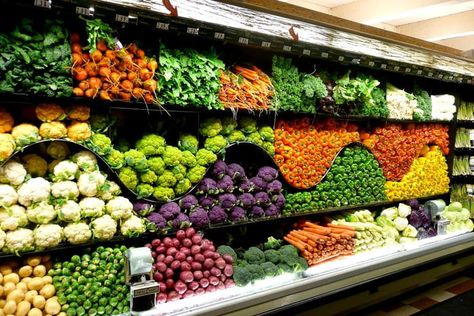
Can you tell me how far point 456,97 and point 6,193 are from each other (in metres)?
5.83

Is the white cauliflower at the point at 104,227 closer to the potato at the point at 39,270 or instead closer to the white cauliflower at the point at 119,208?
the white cauliflower at the point at 119,208

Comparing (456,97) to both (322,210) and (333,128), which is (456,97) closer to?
(333,128)

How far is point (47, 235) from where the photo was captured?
253 centimetres

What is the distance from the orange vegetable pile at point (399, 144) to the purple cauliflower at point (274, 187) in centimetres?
148

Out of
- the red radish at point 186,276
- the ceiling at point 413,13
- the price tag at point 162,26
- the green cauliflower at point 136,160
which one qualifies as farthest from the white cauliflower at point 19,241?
the ceiling at point 413,13

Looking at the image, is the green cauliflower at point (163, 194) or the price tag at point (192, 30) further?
the green cauliflower at point (163, 194)

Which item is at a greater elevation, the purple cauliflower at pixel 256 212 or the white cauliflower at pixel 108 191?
the white cauliflower at pixel 108 191

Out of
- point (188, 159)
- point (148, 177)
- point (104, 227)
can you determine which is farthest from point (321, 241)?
point (104, 227)

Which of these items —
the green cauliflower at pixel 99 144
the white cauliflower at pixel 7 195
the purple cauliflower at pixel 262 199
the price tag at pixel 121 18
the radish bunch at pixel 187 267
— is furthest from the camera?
the purple cauliflower at pixel 262 199

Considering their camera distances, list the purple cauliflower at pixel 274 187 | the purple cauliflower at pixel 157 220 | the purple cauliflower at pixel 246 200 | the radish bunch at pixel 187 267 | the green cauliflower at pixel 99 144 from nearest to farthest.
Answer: the green cauliflower at pixel 99 144 < the radish bunch at pixel 187 267 < the purple cauliflower at pixel 157 220 < the purple cauliflower at pixel 246 200 < the purple cauliflower at pixel 274 187

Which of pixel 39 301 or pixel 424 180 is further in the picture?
pixel 424 180

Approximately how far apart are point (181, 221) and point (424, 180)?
3709 millimetres

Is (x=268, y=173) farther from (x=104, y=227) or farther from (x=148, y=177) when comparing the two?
(x=104, y=227)

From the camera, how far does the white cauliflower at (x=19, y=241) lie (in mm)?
2432
